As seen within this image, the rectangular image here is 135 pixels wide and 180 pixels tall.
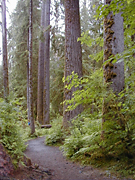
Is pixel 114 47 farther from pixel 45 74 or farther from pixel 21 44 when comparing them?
pixel 21 44

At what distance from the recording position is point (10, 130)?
430 centimetres

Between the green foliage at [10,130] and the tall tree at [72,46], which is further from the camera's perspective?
the tall tree at [72,46]

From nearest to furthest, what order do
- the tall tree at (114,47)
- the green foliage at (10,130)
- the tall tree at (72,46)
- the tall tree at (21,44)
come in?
1. the green foliage at (10,130)
2. the tall tree at (114,47)
3. the tall tree at (72,46)
4. the tall tree at (21,44)

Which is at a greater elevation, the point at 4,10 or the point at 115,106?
the point at 4,10

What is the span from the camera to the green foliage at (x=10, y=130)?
12.6 feet

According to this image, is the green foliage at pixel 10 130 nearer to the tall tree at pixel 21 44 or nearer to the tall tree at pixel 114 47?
the tall tree at pixel 114 47

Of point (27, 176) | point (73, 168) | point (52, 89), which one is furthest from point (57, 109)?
point (27, 176)

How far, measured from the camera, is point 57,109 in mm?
19047

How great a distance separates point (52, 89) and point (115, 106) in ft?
47.1

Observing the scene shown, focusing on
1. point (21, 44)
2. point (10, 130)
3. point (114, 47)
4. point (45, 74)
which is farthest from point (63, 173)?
point (21, 44)

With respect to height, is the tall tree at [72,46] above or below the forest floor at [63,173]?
above

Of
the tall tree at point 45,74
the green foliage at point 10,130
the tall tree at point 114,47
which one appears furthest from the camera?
the tall tree at point 45,74

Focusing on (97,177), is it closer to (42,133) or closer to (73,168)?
(73,168)

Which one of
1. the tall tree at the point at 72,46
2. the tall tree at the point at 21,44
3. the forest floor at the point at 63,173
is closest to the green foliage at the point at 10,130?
the forest floor at the point at 63,173
